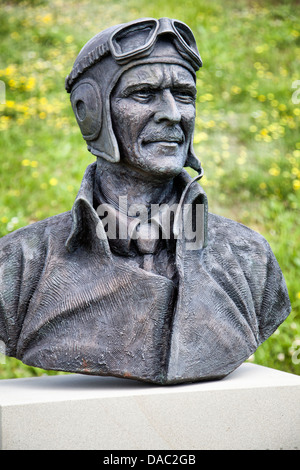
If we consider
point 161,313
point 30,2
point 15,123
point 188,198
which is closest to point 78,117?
point 188,198

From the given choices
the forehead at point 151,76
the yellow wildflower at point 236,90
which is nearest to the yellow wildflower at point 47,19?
the yellow wildflower at point 236,90

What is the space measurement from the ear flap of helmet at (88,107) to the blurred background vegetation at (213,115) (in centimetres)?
206

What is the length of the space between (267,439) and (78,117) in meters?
1.63

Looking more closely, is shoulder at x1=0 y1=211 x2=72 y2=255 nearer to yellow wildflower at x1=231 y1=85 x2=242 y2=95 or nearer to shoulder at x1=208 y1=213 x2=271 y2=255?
shoulder at x1=208 y1=213 x2=271 y2=255

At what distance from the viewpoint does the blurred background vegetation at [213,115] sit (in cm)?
611

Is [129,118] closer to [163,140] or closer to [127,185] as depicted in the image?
[163,140]

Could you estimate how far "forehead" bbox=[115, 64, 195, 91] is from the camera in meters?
3.31

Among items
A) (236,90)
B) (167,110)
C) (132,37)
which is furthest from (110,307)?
(236,90)

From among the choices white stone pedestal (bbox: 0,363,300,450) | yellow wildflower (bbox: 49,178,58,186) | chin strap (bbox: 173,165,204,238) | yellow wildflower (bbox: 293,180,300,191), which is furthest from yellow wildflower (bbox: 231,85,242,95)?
white stone pedestal (bbox: 0,363,300,450)

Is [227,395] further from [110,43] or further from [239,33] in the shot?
[239,33]

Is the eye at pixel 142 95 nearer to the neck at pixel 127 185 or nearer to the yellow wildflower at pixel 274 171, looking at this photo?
the neck at pixel 127 185

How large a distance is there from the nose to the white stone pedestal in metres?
1.12

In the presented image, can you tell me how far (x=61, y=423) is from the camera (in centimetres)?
316

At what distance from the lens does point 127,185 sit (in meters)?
3.49
